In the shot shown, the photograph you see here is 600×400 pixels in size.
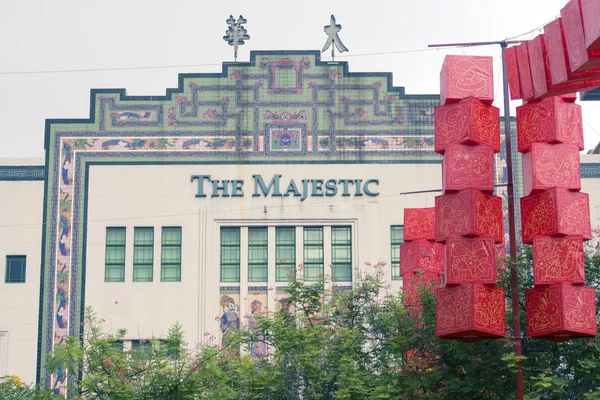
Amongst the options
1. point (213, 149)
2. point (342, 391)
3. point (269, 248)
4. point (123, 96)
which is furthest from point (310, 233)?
point (342, 391)

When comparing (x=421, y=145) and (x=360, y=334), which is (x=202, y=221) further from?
(x=360, y=334)

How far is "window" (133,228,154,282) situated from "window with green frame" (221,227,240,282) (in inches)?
106

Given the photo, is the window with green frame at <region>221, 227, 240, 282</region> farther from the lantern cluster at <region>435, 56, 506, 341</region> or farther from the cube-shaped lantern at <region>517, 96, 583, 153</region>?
the cube-shaped lantern at <region>517, 96, 583, 153</region>

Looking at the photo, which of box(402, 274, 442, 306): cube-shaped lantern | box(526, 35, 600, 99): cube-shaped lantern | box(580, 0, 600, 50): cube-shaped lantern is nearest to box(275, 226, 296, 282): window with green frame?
box(402, 274, 442, 306): cube-shaped lantern

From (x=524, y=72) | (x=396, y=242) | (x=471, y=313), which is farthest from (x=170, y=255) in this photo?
(x=524, y=72)

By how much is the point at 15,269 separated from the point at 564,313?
2562 centimetres

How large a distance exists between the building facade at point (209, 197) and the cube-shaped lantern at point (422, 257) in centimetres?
824

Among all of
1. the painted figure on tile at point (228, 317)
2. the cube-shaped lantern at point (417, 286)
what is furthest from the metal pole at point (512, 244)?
the painted figure on tile at point (228, 317)

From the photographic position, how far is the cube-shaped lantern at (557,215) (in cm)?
2817

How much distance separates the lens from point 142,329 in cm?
4594

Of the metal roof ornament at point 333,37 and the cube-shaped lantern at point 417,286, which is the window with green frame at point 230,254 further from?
the cube-shaped lantern at point 417,286

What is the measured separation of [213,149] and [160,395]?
758 inches

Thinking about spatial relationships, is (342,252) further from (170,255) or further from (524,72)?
(524,72)

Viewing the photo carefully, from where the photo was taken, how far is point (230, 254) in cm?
4734
